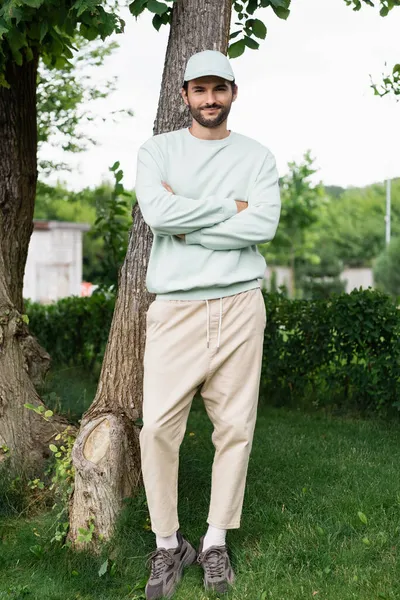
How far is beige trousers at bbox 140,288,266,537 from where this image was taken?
375cm

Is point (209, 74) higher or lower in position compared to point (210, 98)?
higher

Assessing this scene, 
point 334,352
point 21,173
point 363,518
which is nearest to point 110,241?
point 21,173

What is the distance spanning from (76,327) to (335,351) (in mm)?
3828

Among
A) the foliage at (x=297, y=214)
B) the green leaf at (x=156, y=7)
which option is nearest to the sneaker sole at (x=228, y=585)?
the green leaf at (x=156, y=7)

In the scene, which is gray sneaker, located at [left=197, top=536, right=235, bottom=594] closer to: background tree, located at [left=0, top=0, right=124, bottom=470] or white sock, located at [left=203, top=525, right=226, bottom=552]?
white sock, located at [left=203, top=525, right=226, bottom=552]

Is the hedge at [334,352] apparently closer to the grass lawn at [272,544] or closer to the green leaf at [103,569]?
the grass lawn at [272,544]

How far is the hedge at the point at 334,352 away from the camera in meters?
7.62

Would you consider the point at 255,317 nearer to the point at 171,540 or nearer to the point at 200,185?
the point at 200,185

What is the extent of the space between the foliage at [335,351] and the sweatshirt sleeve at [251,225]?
394 cm

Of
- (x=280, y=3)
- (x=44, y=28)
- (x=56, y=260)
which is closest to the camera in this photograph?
(x=280, y=3)

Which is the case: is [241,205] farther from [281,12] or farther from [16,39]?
[16,39]

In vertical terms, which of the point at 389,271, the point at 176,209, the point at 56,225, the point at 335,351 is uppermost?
the point at 56,225

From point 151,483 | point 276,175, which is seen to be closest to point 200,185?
point 276,175

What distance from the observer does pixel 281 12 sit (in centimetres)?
542
